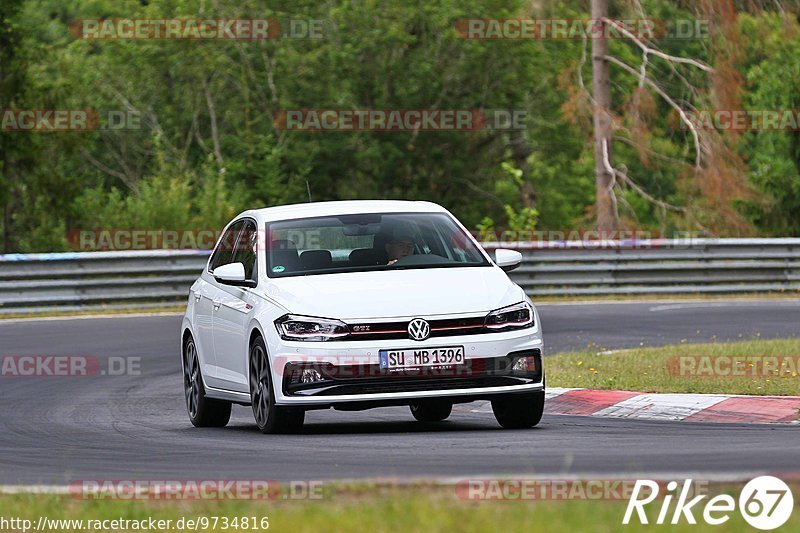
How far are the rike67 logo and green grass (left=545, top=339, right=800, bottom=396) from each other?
623 centimetres

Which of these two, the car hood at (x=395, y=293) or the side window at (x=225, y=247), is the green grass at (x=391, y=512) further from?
the side window at (x=225, y=247)

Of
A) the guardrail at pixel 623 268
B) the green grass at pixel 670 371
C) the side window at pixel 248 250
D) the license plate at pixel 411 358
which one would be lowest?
the guardrail at pixel 623 268

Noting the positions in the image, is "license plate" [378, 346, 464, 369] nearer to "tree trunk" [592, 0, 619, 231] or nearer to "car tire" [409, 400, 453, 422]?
"car tire" [409, 400, 453, 422]

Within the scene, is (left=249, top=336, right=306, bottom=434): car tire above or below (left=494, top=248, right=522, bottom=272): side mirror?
below

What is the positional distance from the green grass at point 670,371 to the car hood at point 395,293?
9.73 ft

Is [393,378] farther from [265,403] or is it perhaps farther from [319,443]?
[265,403]

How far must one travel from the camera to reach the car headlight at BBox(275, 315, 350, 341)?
36.8ft

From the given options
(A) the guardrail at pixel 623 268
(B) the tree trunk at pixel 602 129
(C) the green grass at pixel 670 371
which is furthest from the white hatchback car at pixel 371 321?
(B) the tree trunk at pixel 602 129

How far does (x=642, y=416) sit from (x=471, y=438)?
2.57 m

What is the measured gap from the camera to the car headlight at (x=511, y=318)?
37.3 feet

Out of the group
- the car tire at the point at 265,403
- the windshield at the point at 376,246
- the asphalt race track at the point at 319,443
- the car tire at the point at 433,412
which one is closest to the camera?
the asphalt race track at the point at 319,443

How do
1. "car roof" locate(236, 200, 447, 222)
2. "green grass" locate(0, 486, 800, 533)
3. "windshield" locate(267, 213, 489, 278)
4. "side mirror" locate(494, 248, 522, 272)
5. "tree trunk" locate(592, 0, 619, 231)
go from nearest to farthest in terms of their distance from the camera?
"green grass" locate(0, 486, 800, 533), "windshield" locate(267, 213, 489, 278), "side mirror" locate(494, 248, 522, 272), "car roof" locate(236, 200, 447, 222), "tree trunk" locate(592, 0, 619, 231)

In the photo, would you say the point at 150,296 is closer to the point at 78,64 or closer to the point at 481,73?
the point at 481,73

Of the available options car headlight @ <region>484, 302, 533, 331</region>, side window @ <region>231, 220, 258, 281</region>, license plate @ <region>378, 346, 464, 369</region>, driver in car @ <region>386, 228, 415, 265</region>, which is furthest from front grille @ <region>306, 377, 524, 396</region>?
side window @ <region>231, 220, 258, 281</region>
